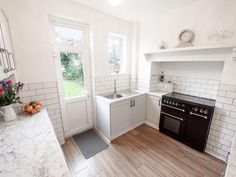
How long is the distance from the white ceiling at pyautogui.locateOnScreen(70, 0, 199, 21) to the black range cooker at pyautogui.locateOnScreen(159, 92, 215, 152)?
170 cm

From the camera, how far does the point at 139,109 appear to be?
9.15 feet

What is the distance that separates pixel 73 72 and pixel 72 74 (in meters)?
0.05

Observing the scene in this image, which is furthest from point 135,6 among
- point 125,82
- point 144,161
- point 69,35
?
point 144,161

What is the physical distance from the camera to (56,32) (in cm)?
A: 210

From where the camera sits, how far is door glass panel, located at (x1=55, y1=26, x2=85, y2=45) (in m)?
2.13

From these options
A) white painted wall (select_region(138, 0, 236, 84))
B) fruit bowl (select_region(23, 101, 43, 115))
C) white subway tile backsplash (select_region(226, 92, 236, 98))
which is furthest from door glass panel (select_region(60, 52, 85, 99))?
white subway tile backsplash (select_region(226, 92, 236, 98))

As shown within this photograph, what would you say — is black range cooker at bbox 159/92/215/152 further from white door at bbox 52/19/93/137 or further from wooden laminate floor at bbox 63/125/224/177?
white door at bbox 52/19/93/137

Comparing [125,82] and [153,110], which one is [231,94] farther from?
[125,82]

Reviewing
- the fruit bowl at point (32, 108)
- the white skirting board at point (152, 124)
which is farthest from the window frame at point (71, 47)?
the white skirting board at point (152, 124)

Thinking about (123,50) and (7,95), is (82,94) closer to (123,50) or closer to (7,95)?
(7,95)

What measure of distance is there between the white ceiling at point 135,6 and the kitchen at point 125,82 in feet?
0.07

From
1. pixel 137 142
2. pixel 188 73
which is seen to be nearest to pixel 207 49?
pixel 188 73

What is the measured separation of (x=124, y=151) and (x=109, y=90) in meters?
1.33

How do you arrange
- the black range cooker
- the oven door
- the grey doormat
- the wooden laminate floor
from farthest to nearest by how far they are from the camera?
the oven door
the grey doormat
the black range cooker
the wooden laminate floor
